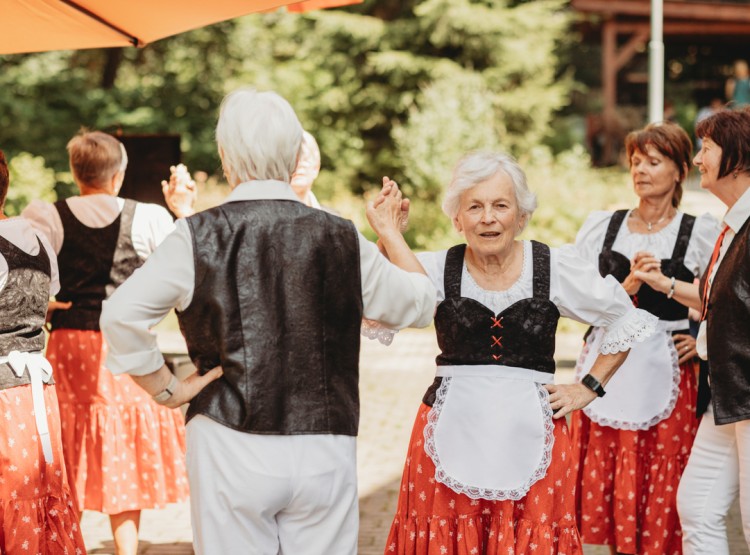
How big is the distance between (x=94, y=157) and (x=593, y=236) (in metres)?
2.35

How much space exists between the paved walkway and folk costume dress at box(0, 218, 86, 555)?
1496 millimetres

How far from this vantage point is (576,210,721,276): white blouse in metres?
4.25

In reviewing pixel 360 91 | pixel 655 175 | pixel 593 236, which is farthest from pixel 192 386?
pixel 360 91

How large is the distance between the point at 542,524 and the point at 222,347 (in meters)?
1.30

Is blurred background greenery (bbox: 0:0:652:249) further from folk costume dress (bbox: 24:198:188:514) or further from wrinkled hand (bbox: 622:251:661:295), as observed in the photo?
wrinkled hand (bbox: 622:251:661:295)

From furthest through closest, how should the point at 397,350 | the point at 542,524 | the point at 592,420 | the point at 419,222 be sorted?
the point at 419,222
the point at 397,350
the point at 592,420
the point at 542,524

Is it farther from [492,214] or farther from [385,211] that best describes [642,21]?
[385,211]

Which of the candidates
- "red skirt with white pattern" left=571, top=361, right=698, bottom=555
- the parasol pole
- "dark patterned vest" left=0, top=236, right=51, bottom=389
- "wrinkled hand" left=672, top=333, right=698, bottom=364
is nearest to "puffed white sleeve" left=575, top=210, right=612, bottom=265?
"wrinkled hand" left=672, top=333, right=698, bottom=364

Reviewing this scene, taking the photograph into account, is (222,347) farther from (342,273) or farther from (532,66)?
(532,66)

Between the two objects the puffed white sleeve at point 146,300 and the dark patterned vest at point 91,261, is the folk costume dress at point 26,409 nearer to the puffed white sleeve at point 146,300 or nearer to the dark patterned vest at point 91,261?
the dark patterned vest at point 91,261

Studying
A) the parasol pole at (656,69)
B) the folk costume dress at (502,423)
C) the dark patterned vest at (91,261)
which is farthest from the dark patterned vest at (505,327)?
the parasol pole at (656,69)

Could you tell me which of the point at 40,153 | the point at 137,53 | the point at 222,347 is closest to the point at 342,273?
the point at 222,347

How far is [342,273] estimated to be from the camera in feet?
8.43

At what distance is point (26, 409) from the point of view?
357 cm
